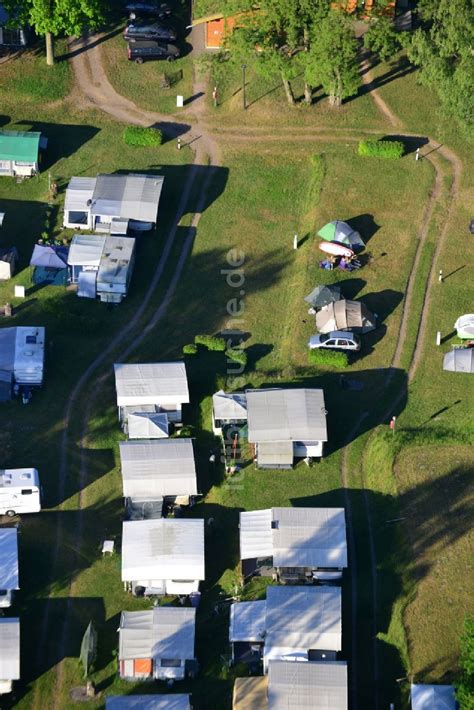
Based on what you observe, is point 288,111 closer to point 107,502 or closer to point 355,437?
point 355,437

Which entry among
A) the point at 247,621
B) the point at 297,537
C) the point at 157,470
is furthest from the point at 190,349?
the point at 247,621

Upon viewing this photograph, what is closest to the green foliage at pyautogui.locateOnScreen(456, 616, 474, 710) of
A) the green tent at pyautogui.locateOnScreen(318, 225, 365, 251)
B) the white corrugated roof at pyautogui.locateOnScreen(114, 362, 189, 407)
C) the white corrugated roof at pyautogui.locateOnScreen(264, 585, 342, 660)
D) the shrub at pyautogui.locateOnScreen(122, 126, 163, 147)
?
the white corrugated roof at pyautogui.locateOnScreen(264, 585, 342, 660)

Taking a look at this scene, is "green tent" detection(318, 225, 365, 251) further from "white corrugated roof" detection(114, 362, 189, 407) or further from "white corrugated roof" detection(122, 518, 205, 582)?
"white corrugated roof" detection(122, 518, 205, 582)

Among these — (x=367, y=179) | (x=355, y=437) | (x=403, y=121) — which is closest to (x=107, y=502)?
(x=355, y=437)

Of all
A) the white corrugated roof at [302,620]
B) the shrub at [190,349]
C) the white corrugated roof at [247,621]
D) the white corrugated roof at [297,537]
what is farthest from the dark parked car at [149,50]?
the white corrugated roof at [247,621]

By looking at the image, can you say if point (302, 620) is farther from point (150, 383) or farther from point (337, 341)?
point (337, 341)

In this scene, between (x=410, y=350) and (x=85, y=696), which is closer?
(x=85, y=696)

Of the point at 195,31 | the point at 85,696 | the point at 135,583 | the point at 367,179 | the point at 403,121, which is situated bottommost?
the point at 85,696
